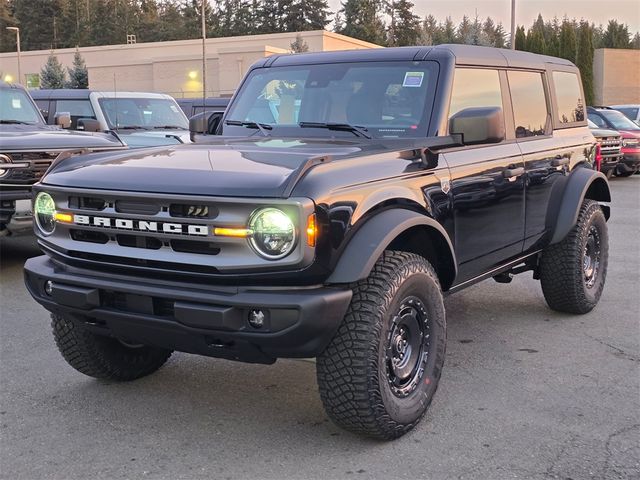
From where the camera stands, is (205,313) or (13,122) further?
(13,122)

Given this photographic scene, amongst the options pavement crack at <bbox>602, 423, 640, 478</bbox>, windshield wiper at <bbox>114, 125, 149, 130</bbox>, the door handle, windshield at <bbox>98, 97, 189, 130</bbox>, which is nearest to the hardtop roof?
Result: the door handle

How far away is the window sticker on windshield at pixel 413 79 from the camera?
4.38 m

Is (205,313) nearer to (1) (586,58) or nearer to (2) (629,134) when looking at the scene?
(2) (629,134)

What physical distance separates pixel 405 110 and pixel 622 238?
646cm

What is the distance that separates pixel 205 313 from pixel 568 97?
4127mm

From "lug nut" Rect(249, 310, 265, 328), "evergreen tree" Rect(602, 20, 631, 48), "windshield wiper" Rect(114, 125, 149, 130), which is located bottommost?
"lug nut" Rect(249, 310, 265, 328)

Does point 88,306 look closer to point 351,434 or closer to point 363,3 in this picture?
point 351,434

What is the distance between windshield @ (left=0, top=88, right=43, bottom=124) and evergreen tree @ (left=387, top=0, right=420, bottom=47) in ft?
246

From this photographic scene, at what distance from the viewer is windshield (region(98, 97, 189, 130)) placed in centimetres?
1164

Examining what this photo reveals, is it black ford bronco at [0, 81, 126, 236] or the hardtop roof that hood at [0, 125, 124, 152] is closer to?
black ford bronco at [0, 81, 126, 236]

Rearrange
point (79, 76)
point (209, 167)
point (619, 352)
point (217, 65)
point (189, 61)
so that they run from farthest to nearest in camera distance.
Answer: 1. point (79, 76)
2. point (189, 61)
3. point (217, 65)
4. point (619, 352)
5. point (209, 167)

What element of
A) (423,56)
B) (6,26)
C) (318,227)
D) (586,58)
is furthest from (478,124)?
(6,26)

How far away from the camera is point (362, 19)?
7869 centimetres

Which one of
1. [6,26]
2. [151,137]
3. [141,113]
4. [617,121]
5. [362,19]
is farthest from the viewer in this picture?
[6,26]
